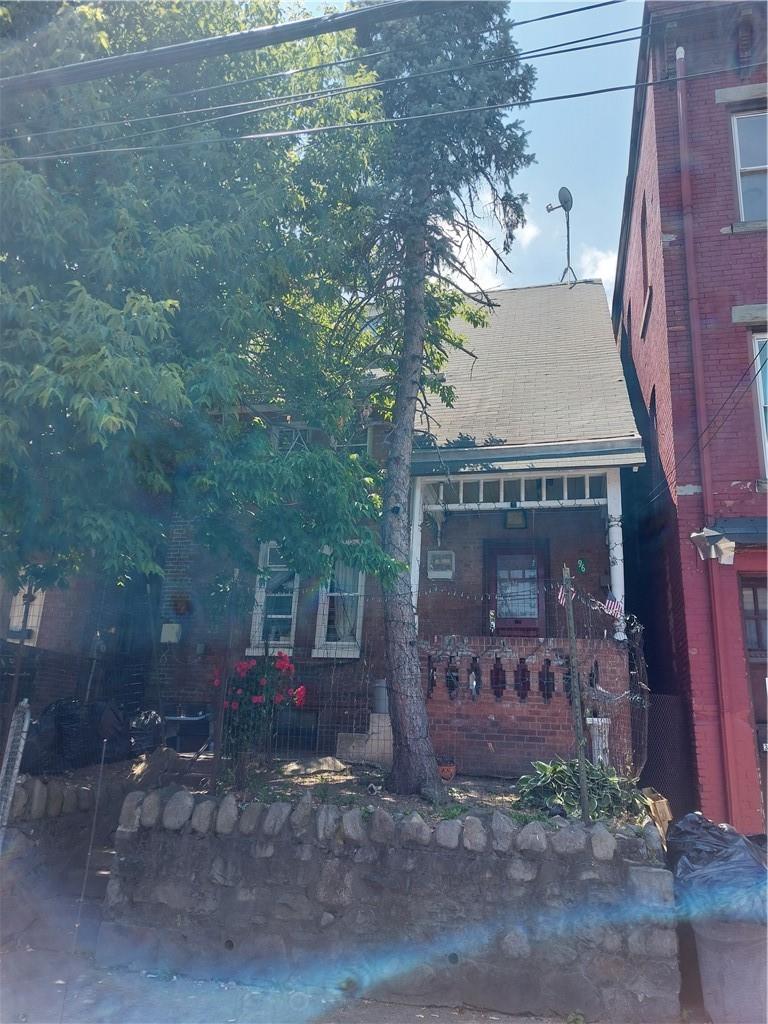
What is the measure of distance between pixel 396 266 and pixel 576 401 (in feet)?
10.9

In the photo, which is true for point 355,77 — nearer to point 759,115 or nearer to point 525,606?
point 759,115

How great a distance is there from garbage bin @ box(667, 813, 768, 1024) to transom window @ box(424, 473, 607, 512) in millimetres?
4919

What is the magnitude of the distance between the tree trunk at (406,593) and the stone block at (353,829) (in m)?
0.99

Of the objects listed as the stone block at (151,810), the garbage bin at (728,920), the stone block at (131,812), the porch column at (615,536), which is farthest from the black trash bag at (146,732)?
the garbage bin at (728,920)

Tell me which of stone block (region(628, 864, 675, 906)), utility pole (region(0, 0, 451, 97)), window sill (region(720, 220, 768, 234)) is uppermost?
window sill (region(720, 220, 768, 234))

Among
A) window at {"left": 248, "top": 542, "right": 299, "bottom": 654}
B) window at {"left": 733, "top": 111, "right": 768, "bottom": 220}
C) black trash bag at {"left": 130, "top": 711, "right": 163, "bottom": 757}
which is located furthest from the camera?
window at {"left": 248, "top": 542, "right": 299, "bottom": 654}

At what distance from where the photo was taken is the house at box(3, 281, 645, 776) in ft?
25.5

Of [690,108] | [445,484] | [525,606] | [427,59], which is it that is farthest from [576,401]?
[427,59]

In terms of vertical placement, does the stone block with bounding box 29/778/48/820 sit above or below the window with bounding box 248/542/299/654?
below

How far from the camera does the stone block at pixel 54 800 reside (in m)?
6.25

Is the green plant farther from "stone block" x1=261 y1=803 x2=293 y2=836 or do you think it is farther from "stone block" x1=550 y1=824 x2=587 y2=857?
"stone block" x1=261 y1=803 x2=293 y2=836

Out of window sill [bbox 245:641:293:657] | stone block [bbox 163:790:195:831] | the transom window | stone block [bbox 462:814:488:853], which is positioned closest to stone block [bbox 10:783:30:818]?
stone block [bbox 163:790:195:831]

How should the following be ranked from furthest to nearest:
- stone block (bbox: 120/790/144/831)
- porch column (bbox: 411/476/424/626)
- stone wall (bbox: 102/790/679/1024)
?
porch column (bbox: 411/476/424/626) < stone block (bbox: 120/790/144/831) < stone wall (bbox: 102/790/679/1024)

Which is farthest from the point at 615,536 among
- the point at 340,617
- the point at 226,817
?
the point at 226,817
